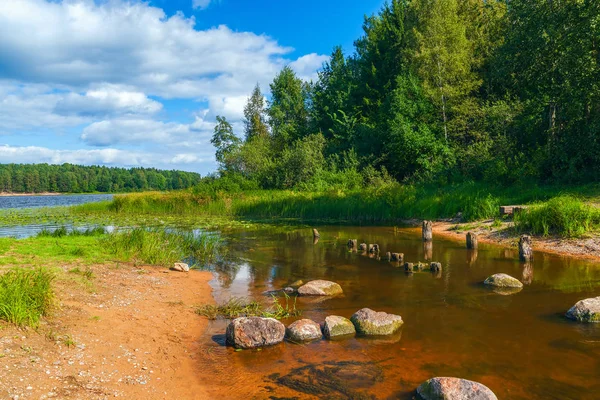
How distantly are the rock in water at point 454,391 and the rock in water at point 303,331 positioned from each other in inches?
91.4

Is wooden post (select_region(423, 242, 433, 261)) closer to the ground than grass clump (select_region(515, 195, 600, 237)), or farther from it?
closer to the ground

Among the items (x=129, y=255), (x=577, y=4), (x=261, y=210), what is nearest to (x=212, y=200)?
(x=261, y=210)

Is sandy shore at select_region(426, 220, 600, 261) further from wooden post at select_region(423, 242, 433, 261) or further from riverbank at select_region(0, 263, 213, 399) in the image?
riverbank at select_region(0, 263, 213, 399)

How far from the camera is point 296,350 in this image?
6617mm

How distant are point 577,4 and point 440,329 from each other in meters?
20.7

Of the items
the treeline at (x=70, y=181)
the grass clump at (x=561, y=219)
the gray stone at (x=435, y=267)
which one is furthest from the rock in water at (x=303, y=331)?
the treeline at (x=70, y=181)

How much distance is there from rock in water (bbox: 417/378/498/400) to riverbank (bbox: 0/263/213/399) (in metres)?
2.90

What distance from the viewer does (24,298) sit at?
617 cm

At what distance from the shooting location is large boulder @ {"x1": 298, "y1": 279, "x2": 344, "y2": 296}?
9.63 m

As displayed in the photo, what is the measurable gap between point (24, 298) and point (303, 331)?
14.5 ft

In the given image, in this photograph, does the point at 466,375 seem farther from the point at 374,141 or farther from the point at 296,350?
the point at 374,141

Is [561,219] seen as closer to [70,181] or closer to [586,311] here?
[586,311]

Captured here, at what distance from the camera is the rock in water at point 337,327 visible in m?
7.11

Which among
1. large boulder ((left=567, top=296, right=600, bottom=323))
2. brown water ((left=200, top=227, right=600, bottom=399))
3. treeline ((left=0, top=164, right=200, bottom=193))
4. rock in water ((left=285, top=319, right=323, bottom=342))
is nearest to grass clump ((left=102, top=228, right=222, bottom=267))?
brown water ((left=200, top=227, right=600, bottom=399))
